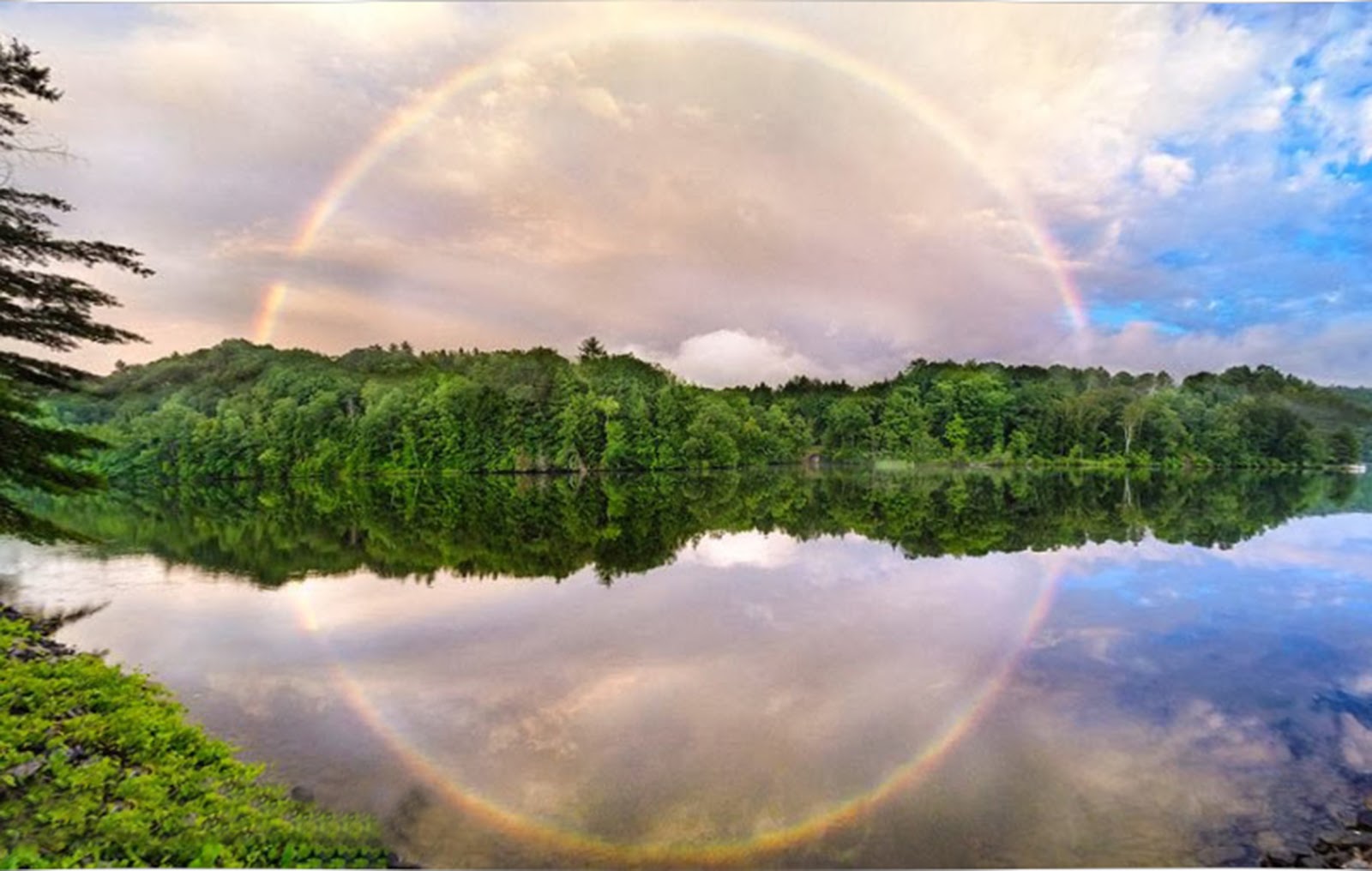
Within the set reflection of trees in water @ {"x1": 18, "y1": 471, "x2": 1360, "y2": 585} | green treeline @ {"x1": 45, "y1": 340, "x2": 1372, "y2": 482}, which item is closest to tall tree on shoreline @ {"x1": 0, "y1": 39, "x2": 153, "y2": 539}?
reflection of trees in water @ {"x1": 18, "y1": 471, "x2": 1360, "y2": 585}

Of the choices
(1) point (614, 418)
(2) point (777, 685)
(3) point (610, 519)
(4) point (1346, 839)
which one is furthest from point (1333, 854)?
(1) point (614, 418)

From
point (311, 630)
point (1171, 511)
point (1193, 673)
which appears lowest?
point (311, 630)

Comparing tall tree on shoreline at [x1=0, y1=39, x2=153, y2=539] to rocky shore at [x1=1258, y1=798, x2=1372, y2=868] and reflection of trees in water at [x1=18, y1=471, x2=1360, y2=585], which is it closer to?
reflection of trees in water at [x1=18, y1=471, x2=1360, y2=585]

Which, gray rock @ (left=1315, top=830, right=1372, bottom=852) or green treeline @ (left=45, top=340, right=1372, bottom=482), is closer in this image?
gray rock @ (left=1315, top=830, right=1372, bottom=852)

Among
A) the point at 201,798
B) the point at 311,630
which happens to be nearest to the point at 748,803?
the point at 201,798

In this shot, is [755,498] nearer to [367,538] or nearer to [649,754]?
[367,538]
